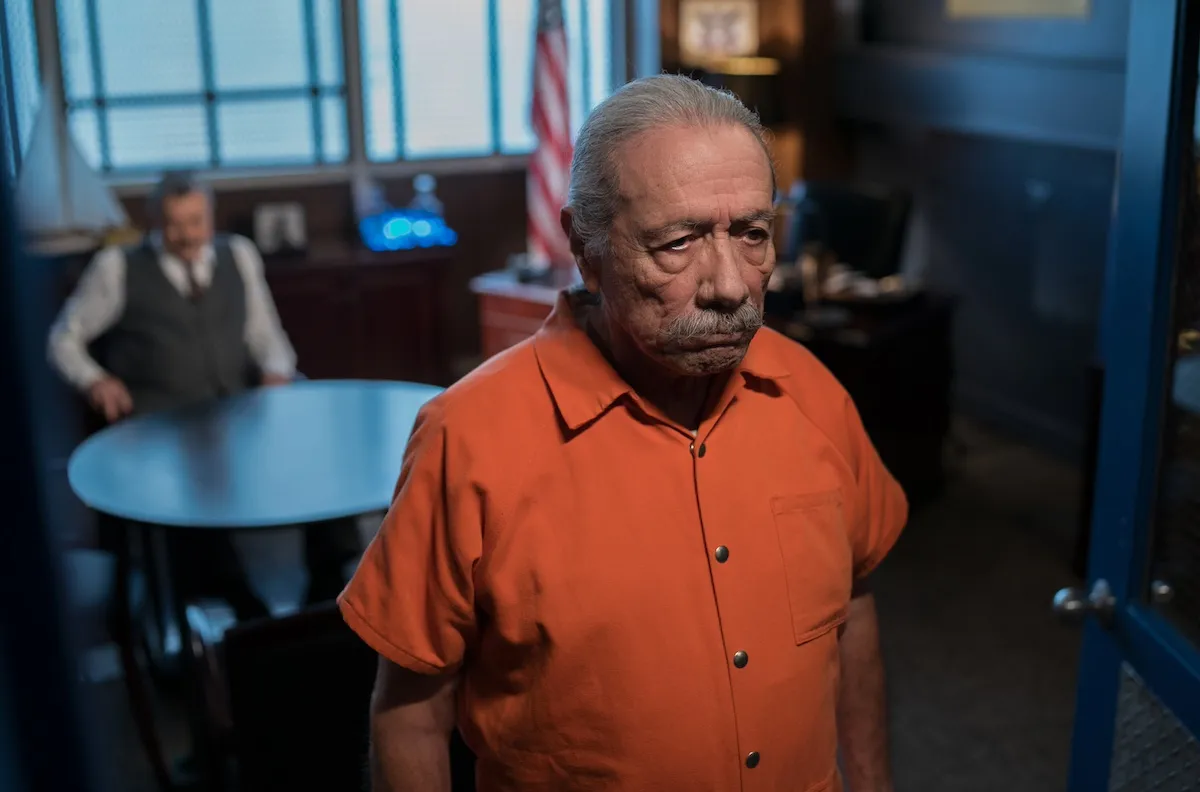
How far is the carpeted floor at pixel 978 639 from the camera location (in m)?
3.19

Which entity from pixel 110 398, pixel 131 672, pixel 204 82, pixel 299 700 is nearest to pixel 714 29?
pixel 204 82

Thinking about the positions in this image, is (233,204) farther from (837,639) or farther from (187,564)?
(837,639)

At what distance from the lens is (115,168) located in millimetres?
6508

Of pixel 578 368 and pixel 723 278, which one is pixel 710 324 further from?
pixel 578 368

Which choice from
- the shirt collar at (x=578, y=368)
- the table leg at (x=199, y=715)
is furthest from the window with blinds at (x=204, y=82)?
the shirt collar at (x=578, y=368)

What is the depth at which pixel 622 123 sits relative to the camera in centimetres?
126

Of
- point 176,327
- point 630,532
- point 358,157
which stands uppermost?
point 630,532

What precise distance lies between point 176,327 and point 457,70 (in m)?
3.61

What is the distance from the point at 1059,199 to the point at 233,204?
3.94 meters

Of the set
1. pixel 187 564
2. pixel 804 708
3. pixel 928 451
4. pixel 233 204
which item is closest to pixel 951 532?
pixel 928 451

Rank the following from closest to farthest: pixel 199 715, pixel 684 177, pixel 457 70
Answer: pixel 684 177
pixel 199 715
pixel 457 70

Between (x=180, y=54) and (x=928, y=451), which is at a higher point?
(x=180, y=54)

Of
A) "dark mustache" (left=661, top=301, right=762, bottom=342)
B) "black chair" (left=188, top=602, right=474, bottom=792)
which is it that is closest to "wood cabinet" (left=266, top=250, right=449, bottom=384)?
"black chair" (left=188, top=602, right=474, bottom=792)

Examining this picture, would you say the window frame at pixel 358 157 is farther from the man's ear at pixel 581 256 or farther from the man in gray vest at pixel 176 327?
the man's ear at pixel 581 256
